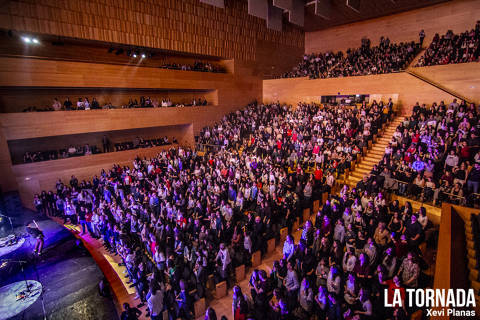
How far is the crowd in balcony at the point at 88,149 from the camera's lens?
459 inches

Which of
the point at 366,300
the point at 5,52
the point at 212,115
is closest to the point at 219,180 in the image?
the point at 366,300

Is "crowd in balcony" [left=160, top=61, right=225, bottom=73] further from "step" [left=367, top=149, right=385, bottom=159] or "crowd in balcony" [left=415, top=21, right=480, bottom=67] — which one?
"crowd in balcony" [left=415, top=21, right=480, bottom=67]

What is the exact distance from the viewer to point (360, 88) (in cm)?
1477

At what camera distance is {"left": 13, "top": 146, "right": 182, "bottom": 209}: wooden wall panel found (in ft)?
35.8

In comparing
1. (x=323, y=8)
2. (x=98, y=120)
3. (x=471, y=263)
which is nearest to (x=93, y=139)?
(x=98, y=120)

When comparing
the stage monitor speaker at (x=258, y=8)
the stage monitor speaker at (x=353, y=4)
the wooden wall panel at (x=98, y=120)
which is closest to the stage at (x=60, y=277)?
the wooden wall panel at (x=98, y=120)

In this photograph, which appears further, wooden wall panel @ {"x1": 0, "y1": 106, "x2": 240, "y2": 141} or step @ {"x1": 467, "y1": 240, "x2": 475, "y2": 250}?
wooden wall panel @ {"x1": 0, "y1": 106, "x2": 240, "y2": 141}

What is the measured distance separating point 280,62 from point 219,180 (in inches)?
607

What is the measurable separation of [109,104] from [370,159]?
1363cm

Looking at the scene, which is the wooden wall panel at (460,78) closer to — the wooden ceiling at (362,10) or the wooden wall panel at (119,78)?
the wooden ceiling at (362,10)

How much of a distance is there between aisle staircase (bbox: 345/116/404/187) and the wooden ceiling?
361 inches

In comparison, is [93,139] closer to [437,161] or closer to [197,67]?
[197,67]

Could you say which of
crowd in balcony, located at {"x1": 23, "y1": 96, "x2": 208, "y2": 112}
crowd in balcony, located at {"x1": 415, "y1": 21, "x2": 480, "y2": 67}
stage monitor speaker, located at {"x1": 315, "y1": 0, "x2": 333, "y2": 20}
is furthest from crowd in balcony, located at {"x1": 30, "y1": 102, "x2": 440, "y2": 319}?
stage monitor speaker, located at {"x1": 315, "y1": 0, "x2": 333, "y2": 20}

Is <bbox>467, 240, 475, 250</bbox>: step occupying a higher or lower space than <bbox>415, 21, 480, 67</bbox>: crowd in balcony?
lower
